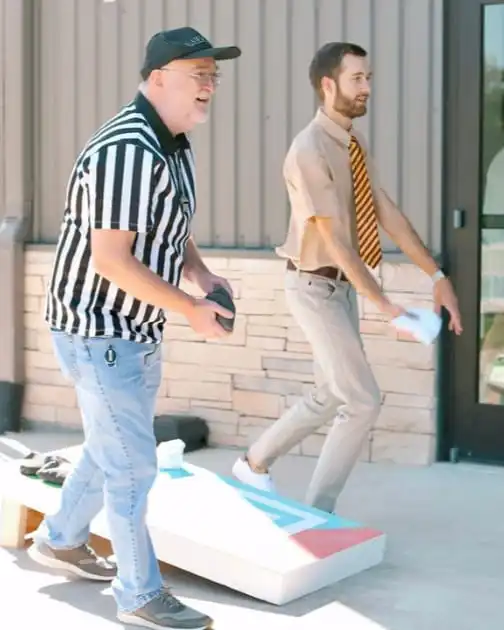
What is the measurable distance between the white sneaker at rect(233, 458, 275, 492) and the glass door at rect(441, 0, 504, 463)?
1292mm

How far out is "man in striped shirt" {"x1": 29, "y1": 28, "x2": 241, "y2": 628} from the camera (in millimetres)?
3592

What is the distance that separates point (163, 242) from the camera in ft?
12.4

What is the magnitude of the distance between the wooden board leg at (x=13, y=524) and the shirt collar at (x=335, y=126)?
1869 millimetres

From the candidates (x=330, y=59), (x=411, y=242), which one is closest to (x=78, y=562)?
(x=411, y=242)

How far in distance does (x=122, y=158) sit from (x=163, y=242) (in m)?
0.31

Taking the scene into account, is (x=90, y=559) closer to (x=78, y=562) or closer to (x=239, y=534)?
(x=78, y=562)

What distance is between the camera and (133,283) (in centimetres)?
357

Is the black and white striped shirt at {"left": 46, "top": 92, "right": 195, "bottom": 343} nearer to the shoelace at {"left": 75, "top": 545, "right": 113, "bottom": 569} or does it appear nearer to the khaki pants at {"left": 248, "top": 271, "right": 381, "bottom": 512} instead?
the shoelace at {"left": 75, "top": 545, "right": 113, "bottom": 569}

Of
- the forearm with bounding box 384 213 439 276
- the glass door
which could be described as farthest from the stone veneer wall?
the forearm with bounding box 384 213 439 276

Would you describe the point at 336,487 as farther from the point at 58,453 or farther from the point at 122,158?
the point at 122,158

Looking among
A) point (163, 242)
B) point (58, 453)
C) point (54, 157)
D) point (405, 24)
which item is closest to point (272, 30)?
point (405, 24)

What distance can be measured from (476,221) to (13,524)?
2658 millimetres

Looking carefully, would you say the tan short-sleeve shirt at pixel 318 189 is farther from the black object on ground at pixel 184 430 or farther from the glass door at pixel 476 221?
the black object on ground at pixel 184 430

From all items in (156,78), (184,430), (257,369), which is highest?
(156,78)
